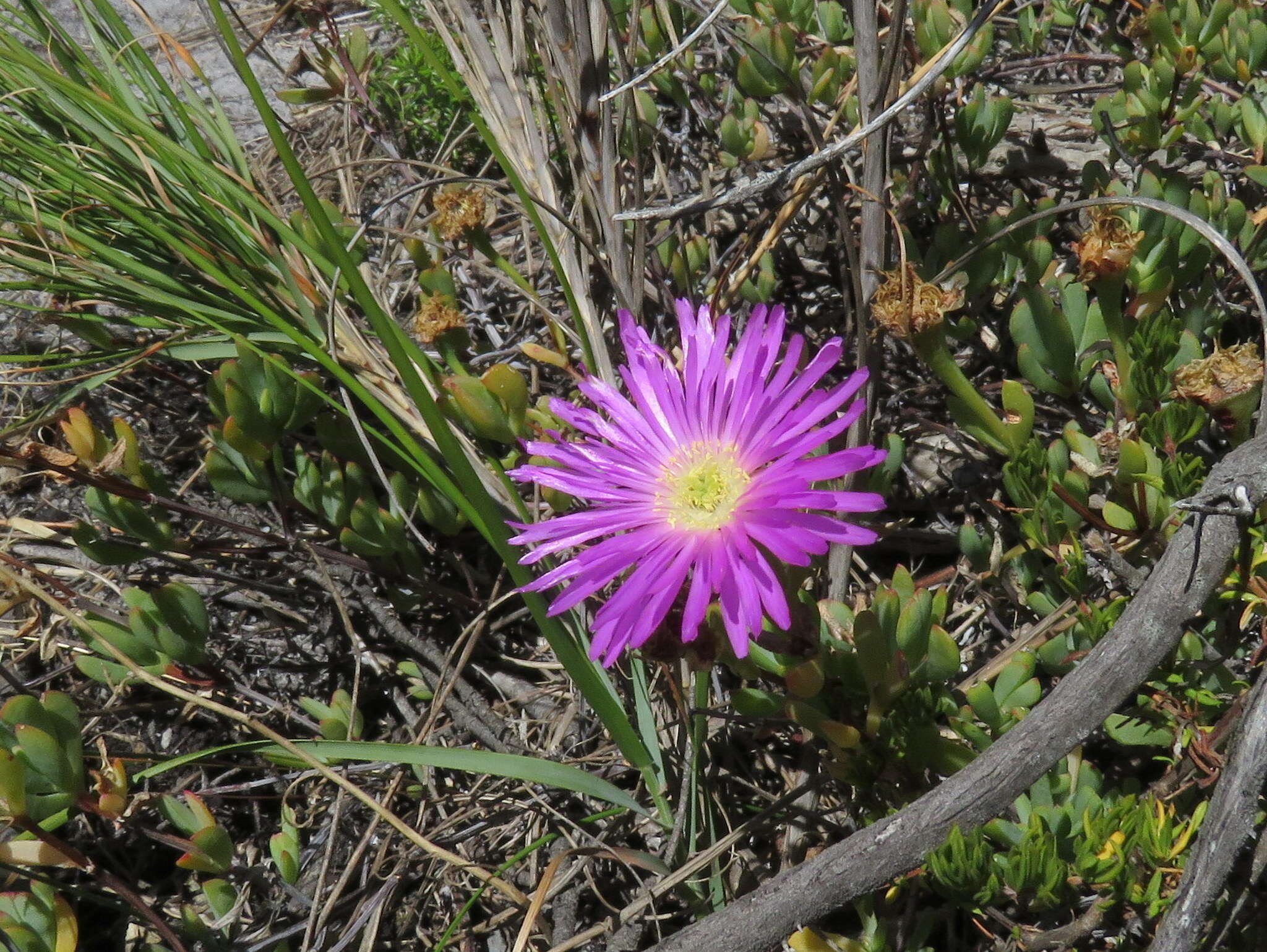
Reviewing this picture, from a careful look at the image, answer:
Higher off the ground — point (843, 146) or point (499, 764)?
point (843, 146)

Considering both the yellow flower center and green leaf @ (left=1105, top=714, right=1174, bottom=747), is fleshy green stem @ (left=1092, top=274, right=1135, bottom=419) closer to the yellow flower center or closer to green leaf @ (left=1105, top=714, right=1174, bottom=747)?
green leaf @ (left=1105, top=714, right=1174, bottom=747)

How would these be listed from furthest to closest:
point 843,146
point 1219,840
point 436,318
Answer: point 436,318 < point 843,146 < point 1219,840

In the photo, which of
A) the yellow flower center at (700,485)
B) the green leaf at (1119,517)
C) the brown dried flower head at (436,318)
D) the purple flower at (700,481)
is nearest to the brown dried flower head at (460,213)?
the brown dried flower head at (436,318)

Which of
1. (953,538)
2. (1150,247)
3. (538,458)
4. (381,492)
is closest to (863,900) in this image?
(953,538)

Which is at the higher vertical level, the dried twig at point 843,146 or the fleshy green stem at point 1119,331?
the dried twig at point 843,146

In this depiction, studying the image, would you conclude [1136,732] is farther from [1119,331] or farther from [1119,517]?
[1119,331]

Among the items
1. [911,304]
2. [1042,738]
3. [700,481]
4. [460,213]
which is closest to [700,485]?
[700,481]

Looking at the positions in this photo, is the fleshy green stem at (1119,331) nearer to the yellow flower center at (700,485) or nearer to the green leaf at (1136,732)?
the green leaf at (1136,732)

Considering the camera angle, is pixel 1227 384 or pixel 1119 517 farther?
pixel 1119 517
